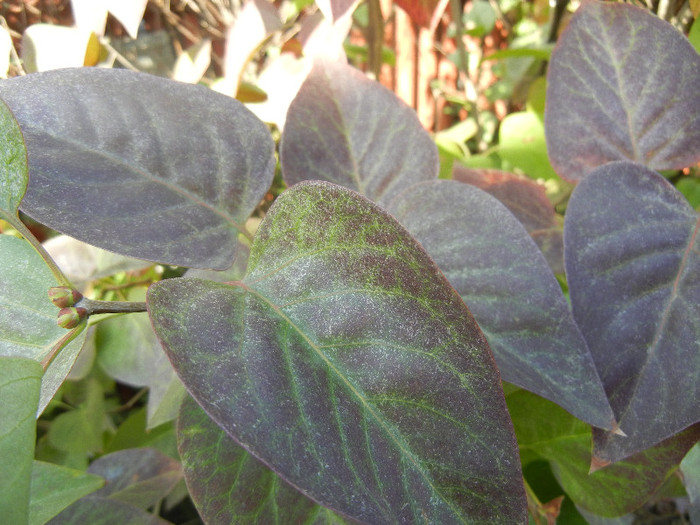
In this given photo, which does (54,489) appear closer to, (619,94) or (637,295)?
(637,295)

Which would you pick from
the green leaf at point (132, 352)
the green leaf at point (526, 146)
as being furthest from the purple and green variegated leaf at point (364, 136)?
the green leaf at point (526, 146)

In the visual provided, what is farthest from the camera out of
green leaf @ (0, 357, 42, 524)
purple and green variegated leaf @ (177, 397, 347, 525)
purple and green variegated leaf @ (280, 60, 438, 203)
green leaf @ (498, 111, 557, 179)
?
green leaf @ (498, 111, 557, 179)

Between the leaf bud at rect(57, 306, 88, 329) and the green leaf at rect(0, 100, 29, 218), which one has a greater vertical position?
the green leaf at rect(0, 100, 29, 218)

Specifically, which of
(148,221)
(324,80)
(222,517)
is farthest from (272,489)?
(324,80)

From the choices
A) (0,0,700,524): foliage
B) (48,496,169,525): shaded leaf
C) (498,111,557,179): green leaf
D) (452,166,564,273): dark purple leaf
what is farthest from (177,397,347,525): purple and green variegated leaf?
(498,111,557,179): green leaf

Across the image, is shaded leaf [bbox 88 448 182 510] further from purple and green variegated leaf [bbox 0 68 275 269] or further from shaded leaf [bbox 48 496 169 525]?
purple and green variegated leaf [bbox 0 68 275 269]

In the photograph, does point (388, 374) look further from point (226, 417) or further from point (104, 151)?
point (104, 151)
